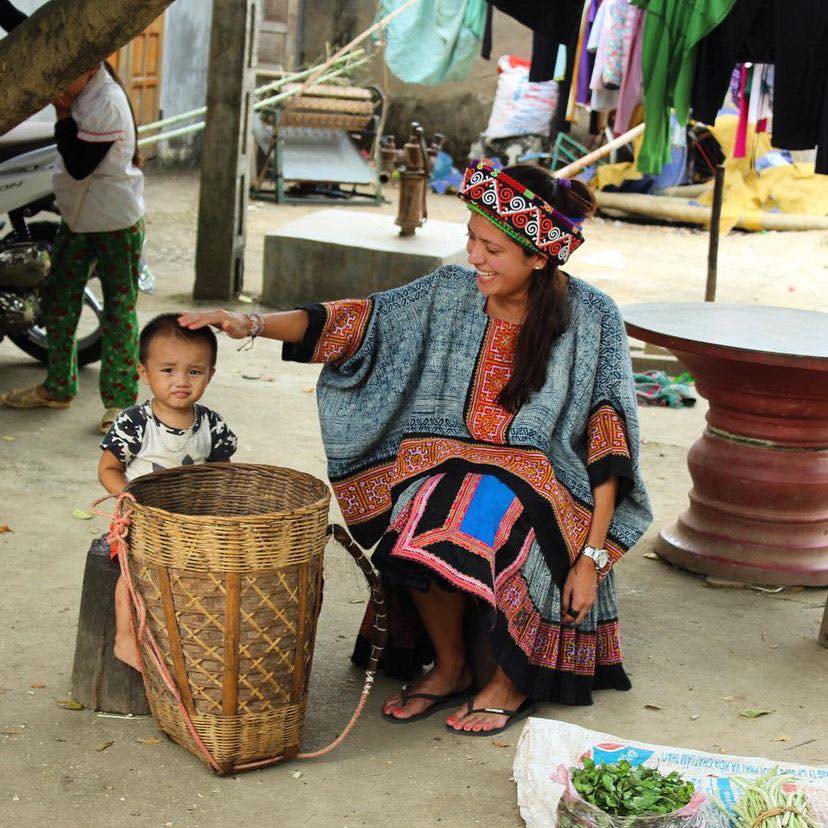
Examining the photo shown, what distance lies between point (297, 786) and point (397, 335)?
3.78 ft

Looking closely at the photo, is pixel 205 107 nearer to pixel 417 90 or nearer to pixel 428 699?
pixel 428 699

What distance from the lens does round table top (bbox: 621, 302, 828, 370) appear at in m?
3.71

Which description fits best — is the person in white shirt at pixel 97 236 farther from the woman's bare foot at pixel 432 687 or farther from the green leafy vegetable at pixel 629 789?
the green leafy vegetable at pixel 629 789

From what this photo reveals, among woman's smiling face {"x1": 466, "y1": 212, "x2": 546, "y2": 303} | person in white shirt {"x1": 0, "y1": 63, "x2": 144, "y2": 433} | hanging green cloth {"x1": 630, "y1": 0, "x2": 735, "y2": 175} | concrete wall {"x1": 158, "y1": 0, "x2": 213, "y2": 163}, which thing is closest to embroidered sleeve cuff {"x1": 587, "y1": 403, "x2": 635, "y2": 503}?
woman's smiling face {"x1": 466, "y1": 212, "x2": 546, "y2": 303}

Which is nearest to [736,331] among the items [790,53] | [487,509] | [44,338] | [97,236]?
[790,53]

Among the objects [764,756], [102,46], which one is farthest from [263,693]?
[102,46]

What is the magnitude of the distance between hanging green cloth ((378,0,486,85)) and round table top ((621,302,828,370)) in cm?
304

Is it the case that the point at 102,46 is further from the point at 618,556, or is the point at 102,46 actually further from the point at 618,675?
the point at 618,675

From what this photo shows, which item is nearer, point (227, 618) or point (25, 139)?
point (227, 618)

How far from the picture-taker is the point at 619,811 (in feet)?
7.58

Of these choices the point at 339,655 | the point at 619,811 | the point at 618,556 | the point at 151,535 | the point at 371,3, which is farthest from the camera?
the point at 371,3

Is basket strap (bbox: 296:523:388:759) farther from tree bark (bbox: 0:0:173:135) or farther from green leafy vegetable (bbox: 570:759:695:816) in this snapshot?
tree bark (bbox: 0:0:173:135)

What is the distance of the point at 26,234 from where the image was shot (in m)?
5.55

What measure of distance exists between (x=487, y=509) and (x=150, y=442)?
32.6 inches
